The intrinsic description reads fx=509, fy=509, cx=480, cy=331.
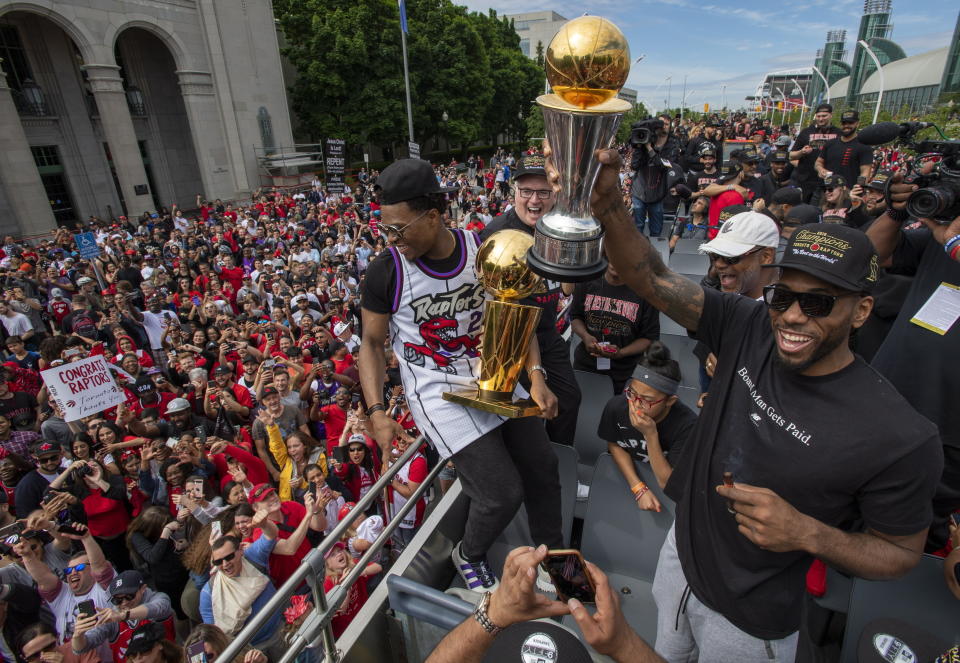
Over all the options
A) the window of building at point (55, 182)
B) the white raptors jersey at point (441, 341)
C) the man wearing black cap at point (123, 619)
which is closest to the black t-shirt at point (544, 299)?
the white raptors jersey at point (441, 341)

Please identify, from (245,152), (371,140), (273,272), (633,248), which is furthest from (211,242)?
(371,140)

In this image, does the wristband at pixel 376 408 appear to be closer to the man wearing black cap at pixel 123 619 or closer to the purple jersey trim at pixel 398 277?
the purple jersey trim at pixel 398 277

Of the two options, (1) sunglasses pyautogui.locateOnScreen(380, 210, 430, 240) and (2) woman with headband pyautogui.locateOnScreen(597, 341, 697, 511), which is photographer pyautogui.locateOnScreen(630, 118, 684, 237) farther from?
(1) sunglasses pyautogui.locateOnScreen(380, 210, 430, 240)

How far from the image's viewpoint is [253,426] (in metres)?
6.04

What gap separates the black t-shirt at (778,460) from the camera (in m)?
1.43

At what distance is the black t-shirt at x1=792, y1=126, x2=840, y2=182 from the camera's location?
8.05 meters

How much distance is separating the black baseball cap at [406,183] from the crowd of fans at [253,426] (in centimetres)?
34

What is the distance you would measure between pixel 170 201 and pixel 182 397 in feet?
85.8

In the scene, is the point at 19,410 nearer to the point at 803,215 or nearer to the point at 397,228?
the point at 397,228

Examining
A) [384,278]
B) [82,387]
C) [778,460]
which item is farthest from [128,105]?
[778,460]

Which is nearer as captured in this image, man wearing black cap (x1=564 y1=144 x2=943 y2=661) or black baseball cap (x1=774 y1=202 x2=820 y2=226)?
man wearing black cap (x1=564 y1=144 x2=943 y2=661)

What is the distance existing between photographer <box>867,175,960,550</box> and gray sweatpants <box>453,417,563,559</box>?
1.88 m

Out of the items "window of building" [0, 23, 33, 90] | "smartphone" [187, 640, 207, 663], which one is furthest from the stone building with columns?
"smartphone" [187, 640, 207, 663]

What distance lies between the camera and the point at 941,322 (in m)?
2.56
